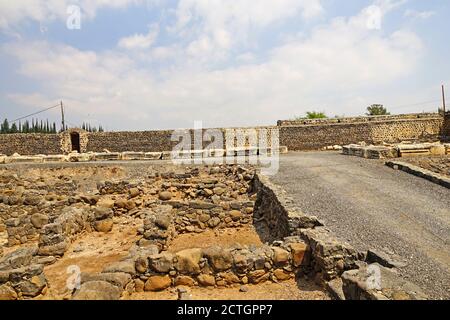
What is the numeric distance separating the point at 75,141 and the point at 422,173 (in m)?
29.6

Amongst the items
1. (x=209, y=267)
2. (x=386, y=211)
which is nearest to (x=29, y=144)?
(x=209, y=267)

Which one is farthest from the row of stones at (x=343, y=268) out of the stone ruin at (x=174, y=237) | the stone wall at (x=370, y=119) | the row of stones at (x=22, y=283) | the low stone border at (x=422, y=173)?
the stone wall at (x=370, y=119)

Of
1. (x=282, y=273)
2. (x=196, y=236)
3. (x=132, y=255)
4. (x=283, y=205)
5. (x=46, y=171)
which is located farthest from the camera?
(x=46, y=171)

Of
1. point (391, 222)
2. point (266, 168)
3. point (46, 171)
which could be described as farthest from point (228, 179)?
point (46, 171)

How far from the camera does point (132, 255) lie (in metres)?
5.32

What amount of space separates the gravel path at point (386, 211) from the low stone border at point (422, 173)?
0.22 meters

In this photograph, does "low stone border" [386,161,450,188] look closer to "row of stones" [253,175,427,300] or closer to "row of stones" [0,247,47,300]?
"row of stones" [253,175,427,300]

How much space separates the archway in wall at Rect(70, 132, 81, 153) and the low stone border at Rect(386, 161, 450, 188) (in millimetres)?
27764

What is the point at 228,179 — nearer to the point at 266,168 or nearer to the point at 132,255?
the point at 266,168

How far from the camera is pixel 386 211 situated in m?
6.95

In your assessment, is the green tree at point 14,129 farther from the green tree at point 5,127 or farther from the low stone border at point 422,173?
the low stone border at point 422,173

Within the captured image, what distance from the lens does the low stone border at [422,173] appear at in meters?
8.83

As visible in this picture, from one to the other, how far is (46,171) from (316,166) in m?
16.4
